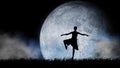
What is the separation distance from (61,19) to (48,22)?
4.83ft

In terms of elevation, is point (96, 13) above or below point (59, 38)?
above

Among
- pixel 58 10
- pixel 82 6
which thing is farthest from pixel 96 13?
pixel 58 10

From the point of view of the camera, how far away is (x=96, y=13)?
34.4 meters

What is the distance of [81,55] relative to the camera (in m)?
30.5
